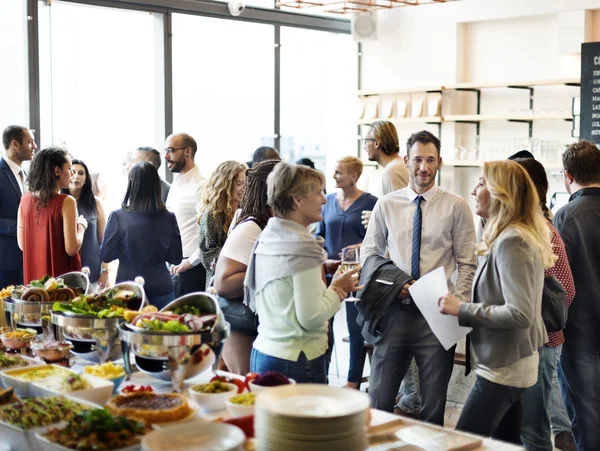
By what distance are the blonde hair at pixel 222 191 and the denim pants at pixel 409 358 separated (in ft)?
4.33

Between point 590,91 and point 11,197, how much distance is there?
5047mm

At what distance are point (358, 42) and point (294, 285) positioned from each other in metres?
7.23

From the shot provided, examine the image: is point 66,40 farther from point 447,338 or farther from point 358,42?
point 447,338

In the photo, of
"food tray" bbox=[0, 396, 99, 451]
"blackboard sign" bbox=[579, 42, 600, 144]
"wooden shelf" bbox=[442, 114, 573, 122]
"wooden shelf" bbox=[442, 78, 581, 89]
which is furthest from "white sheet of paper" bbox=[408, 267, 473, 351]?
"wooden shelf" bbox=[442, 78, 581, 89]

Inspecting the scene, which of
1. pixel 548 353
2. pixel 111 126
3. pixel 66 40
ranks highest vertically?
pixel 66 40

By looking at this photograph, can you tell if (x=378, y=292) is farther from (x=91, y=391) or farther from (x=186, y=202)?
(x=186, y=202)

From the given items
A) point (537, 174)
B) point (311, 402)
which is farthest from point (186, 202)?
point (311, 402)

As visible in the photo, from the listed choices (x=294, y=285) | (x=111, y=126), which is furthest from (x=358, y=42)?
(x=294, y=285)

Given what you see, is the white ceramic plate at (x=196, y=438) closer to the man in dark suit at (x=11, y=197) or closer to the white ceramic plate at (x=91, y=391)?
the white ceramic plate at (x=91, y=391)

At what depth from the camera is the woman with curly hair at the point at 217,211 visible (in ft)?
15.2

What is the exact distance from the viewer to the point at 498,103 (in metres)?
8.67

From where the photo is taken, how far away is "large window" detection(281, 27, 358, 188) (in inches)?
365

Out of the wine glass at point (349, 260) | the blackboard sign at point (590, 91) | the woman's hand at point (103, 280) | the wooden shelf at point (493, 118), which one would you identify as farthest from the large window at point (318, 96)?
the wine glass at point (349, 260)

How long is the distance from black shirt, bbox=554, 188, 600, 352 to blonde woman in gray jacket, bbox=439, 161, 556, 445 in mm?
988
